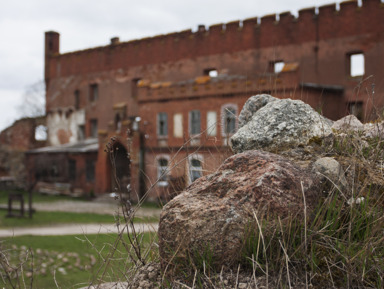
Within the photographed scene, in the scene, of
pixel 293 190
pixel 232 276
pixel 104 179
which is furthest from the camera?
pixel 104 179

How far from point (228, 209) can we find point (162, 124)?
22.6m

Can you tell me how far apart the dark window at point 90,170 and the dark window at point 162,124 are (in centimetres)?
615

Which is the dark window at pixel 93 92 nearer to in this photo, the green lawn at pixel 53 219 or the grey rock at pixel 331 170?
the green lawn at pixel 53 219

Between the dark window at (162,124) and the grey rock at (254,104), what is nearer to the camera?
the grey rock at (254,104)

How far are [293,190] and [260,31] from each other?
23437mm

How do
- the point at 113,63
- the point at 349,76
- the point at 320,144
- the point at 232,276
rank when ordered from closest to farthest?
1. the point at 232,276
2. the point at 320,144
3. the point at 349,76
4. the point at 113,63

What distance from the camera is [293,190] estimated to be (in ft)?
8.67

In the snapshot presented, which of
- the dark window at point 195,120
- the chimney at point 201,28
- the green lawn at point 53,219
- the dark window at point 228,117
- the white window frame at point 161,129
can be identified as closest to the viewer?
the dark window at point 228,117

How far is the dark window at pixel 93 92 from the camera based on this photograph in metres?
33.1

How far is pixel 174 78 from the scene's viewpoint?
2853 cm

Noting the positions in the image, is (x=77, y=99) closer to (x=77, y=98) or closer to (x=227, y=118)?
(x=77, y=98)

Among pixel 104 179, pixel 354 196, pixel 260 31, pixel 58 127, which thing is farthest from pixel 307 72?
pixel 354 196

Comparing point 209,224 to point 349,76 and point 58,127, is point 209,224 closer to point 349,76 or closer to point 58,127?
point 349,76

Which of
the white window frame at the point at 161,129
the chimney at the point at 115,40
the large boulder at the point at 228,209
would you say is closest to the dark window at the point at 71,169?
the white window frame at the point at 161,129
